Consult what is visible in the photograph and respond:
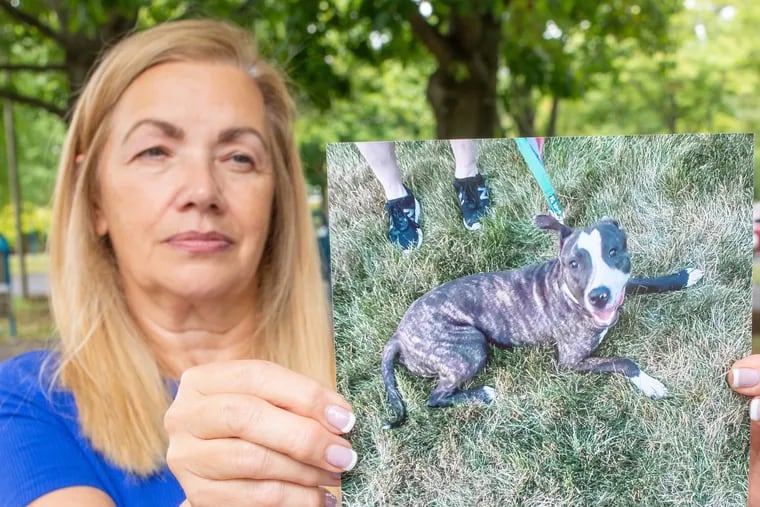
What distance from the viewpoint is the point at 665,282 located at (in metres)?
0.85

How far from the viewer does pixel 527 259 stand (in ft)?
2.78

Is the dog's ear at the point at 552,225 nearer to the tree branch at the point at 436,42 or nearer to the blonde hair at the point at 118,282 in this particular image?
the blonde hair at the point at 118,282

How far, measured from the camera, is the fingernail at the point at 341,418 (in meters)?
0.86

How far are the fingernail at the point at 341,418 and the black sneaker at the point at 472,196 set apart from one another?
0.83 ft

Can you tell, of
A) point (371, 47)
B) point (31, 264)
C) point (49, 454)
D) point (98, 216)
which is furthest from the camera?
point (31, 264)

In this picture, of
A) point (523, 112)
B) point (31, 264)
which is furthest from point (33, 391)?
point (31, 264)

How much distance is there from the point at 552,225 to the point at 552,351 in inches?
5.5

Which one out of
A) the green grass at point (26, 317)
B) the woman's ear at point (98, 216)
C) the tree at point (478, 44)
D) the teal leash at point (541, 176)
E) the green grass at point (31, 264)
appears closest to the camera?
the teal leash at point (541, 176)

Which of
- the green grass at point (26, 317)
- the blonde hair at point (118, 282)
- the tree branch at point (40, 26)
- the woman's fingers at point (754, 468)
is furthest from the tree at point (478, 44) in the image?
the green grass at point (26, 317)

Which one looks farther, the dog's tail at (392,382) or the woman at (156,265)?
the woman at (156,265)

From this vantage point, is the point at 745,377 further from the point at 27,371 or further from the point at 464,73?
the point at 464,73

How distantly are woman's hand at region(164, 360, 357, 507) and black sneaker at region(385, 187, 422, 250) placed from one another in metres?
0.19

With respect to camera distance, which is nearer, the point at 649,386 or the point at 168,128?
the point at 649,386

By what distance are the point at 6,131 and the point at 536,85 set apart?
9.15m
